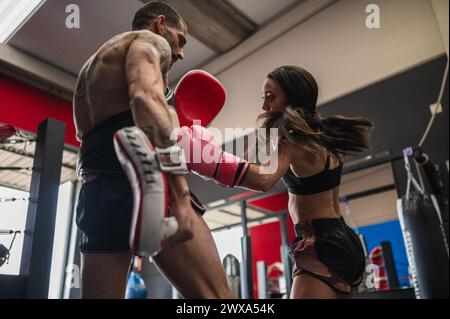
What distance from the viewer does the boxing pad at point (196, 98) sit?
154 cm

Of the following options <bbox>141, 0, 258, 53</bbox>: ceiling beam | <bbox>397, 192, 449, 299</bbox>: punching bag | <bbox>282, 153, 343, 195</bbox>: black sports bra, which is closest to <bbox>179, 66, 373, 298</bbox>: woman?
<bbox>282, 153, 343, 195</bbox>: black sports bra

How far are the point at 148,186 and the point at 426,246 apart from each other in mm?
2790

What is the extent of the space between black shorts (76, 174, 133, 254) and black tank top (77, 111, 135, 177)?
0.03 m

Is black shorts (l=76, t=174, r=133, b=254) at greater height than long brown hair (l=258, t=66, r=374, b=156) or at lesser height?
lesser

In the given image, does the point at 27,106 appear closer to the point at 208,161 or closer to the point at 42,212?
the point at 42,212

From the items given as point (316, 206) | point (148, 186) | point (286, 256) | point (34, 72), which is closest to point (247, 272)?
point (286, 256)

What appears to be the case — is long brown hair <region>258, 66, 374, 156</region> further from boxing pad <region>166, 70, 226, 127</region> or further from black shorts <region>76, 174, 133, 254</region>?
black shorts <region>76, 174, 133, 254</region>

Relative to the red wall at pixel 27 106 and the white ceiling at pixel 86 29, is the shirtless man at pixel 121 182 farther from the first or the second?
the red wall at pixel 27 106

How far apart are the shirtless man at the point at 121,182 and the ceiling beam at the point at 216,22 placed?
2.66 m

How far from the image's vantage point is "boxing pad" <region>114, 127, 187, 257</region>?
2.80 ft

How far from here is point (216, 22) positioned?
158 inches

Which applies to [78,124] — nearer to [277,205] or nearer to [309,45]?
[309,45]

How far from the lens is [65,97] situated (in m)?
4.84

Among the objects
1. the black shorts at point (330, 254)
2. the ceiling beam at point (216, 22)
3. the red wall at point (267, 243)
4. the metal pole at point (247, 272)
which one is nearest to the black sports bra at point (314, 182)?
the black shorts at point (330, 254)
